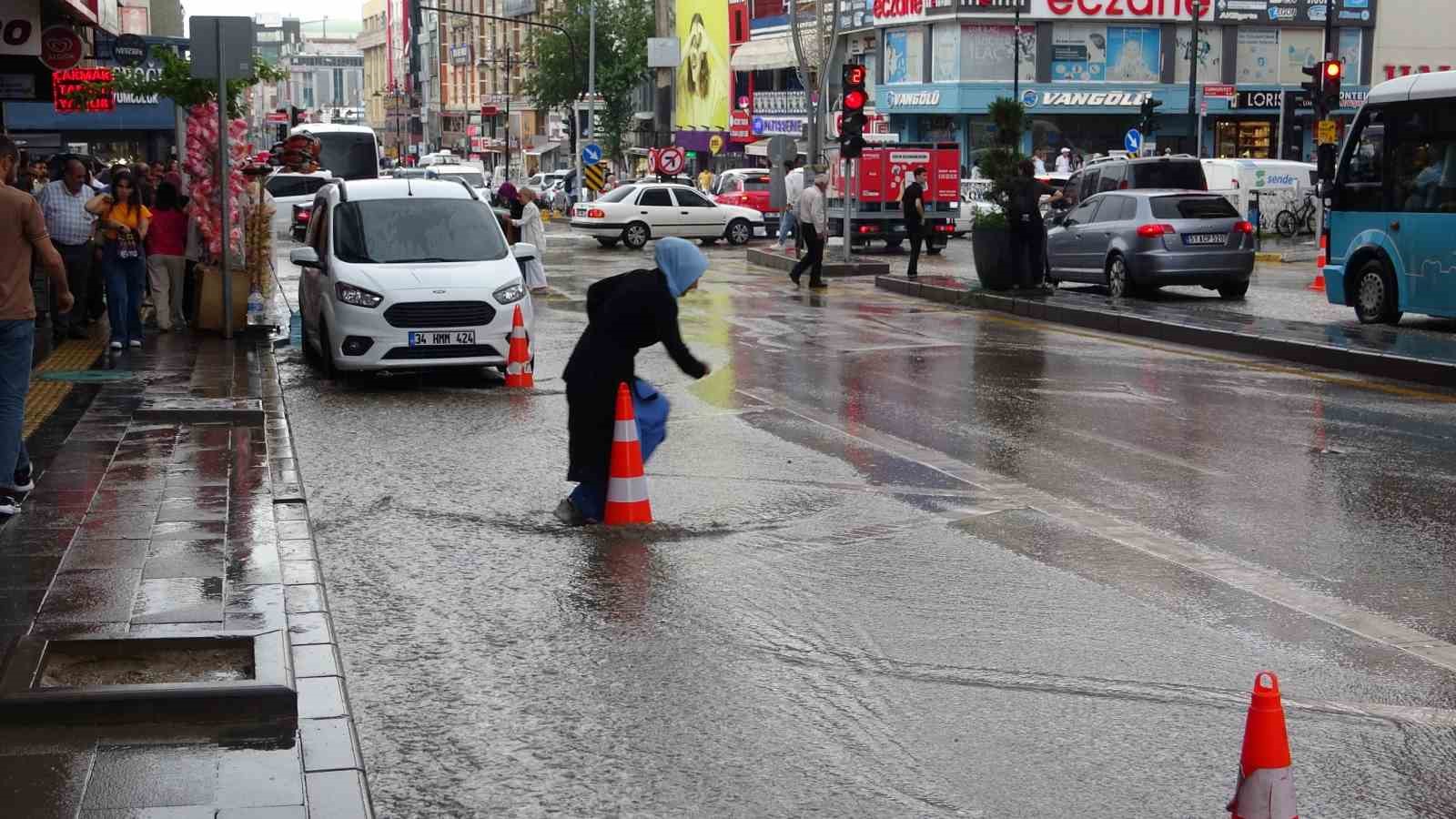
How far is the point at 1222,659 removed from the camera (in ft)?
21.8

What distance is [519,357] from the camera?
1536cm

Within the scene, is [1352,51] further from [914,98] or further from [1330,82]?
[1330,82]

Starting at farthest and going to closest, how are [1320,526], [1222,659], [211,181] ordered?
[211,181] → [1320,526] → [1222,659]

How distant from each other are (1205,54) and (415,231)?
53.5m

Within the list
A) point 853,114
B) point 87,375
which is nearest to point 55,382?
point 87,375

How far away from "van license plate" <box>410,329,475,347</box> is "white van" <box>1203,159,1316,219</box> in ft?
101

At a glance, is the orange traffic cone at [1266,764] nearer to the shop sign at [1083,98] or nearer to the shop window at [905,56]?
the shop sign at [1083,98]

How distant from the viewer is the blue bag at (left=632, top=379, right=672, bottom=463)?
30.9 feet

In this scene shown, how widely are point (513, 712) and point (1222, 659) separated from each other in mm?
2561

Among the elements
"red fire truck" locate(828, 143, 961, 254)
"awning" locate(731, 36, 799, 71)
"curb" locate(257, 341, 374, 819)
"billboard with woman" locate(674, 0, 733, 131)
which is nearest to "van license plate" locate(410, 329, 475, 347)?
"curb" locate(257, 341, 374, 819)

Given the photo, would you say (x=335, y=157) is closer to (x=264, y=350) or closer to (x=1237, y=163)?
(x=1237, y=163)

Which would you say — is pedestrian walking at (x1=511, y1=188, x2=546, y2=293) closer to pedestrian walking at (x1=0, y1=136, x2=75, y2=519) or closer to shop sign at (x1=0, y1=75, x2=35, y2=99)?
shop sign at (x1=0, y1=75, x2=35, y2=99)

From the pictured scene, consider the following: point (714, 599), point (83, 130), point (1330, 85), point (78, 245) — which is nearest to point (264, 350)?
point (78, 245)

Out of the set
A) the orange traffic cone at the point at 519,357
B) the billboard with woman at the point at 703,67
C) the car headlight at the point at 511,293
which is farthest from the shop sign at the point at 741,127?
the orange traffic cone at the point at 519,357
